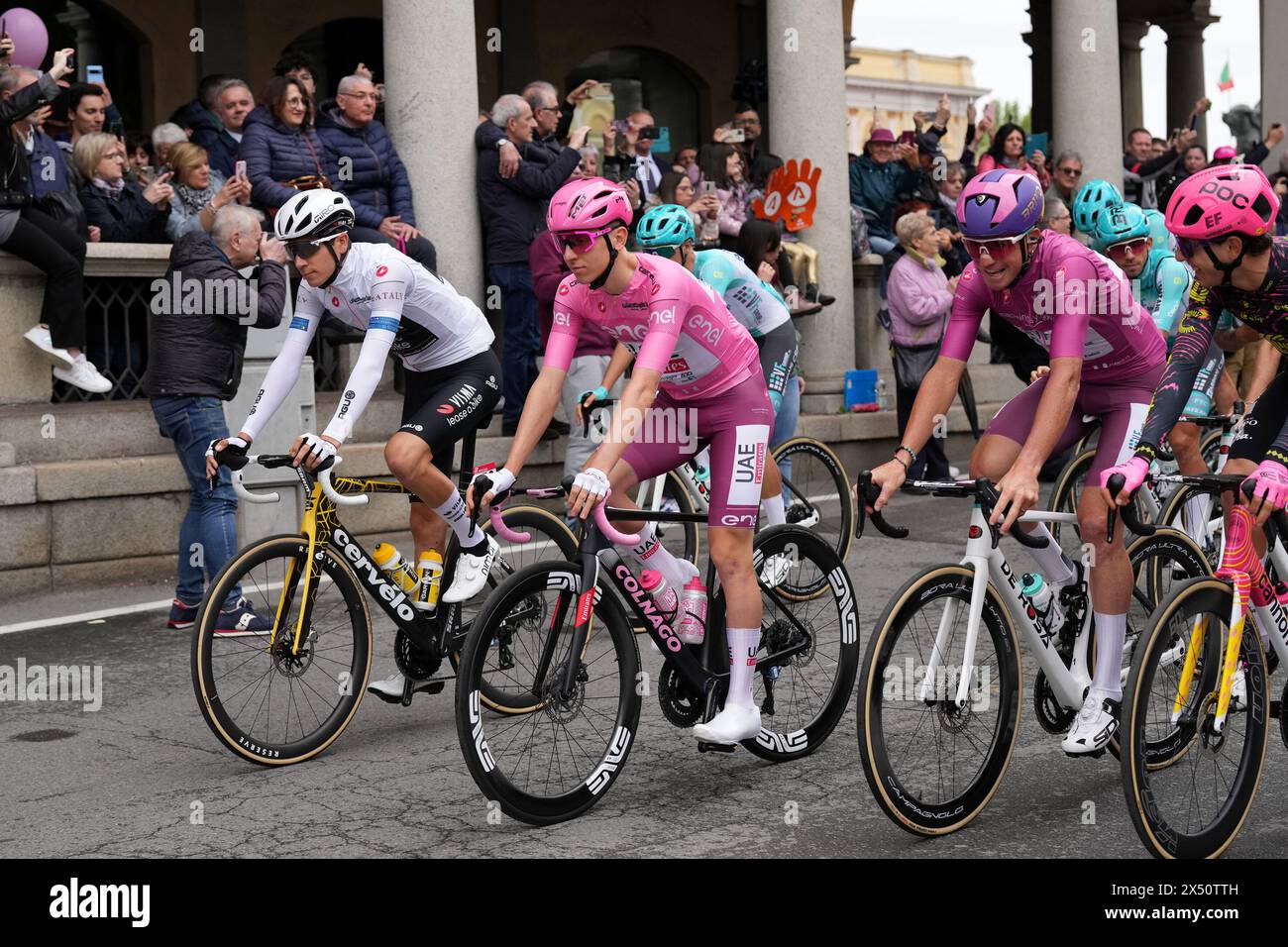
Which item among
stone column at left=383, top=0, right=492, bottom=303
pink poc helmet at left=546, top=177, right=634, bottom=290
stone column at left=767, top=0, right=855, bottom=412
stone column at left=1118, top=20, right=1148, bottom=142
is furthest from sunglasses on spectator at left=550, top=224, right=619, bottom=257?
stone column at left=1118, top=20, right=1148, bottom=142

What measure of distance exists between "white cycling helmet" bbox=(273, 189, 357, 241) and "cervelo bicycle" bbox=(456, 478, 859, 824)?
5.49 feet

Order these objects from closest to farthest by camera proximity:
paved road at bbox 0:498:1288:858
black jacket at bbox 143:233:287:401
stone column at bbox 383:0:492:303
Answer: paved road at bbox 0:498:1288:858 < black jacket at bbox 143:233:287:401 < stone column at bbox 383:0:492:303

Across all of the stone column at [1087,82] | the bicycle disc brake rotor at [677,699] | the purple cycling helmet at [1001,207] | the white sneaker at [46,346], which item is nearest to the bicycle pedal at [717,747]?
the bicycle disc brake rotor at [677,699]

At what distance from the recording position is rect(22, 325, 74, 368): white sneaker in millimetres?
10586

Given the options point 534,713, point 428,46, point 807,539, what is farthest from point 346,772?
point 428,46

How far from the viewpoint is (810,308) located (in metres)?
14.1

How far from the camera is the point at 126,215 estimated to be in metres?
11.2

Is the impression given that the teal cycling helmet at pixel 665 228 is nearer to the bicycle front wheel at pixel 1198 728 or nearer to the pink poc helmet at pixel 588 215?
the pink poc helmet at pixel 588 215

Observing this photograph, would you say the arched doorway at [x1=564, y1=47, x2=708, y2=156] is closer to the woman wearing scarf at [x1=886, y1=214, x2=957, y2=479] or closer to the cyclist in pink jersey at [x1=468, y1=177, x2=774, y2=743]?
the woman wearing scarf at [x1=886, y1=214, x2=957, y2=479]

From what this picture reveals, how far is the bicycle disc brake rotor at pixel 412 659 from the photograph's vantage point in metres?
6.95

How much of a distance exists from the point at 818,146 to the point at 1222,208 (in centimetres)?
1039

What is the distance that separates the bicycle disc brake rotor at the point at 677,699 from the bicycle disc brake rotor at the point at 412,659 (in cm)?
124

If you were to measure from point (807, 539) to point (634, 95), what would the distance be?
17.8 meters
